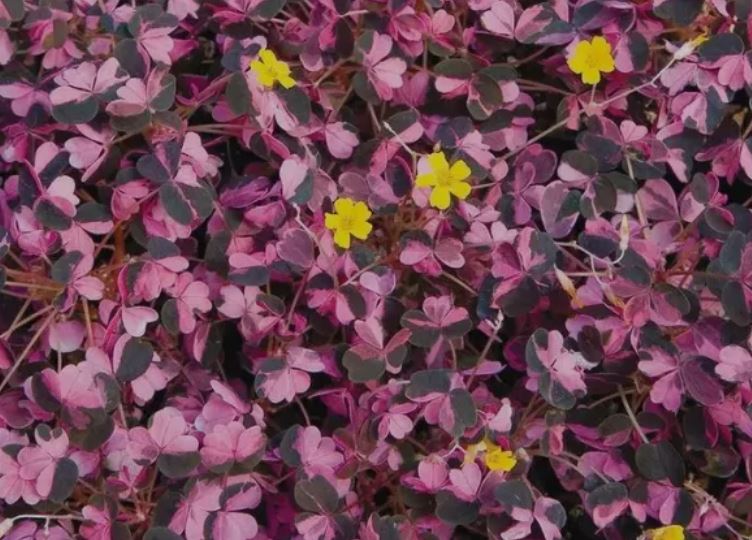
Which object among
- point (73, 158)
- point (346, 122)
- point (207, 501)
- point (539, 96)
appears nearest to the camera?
point (207, 501)

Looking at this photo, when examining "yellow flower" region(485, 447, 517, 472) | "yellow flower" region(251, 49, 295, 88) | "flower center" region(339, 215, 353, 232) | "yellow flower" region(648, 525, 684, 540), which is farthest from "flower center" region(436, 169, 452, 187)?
"yellow flower" region(648, 525, 684, 540)

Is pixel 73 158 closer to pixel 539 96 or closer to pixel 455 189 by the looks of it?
pixel 455 189

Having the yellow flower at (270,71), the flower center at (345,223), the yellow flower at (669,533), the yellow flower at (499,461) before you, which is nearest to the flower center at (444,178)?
the flower center at (345,223)

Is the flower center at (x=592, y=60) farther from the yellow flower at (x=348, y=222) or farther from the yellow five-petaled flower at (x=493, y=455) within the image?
the yellow five-petaled flower at (x=493, y=455)

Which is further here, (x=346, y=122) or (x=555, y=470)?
(x=346, y=122)

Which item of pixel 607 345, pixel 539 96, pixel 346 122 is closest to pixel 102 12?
pixel 346 122

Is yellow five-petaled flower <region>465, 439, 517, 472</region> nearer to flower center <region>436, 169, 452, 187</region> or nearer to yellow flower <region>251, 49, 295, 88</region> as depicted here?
flower center <region>436, 169, 452, 187</region>
